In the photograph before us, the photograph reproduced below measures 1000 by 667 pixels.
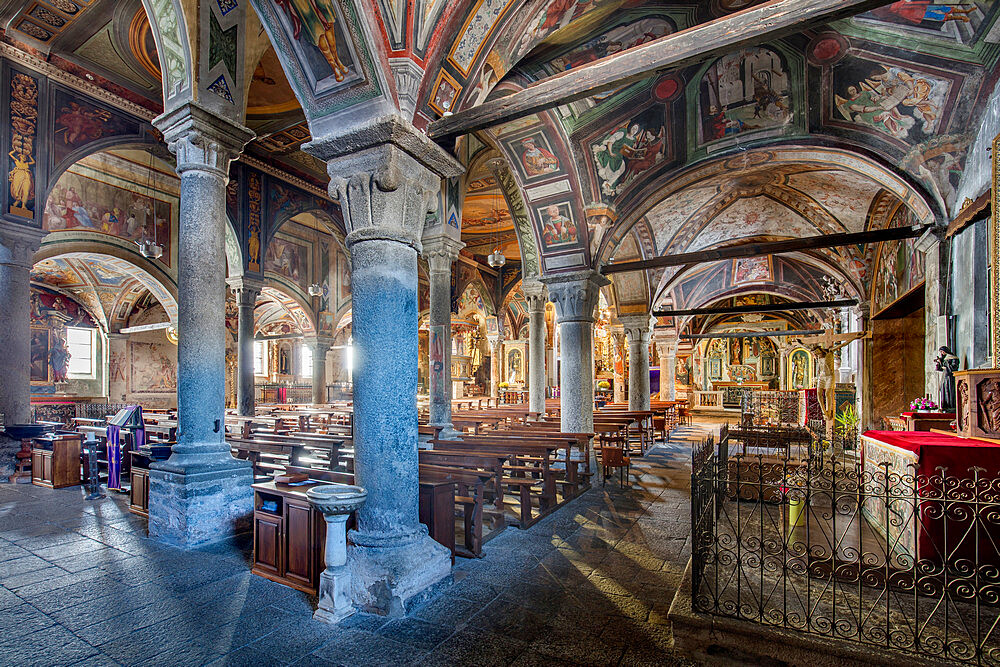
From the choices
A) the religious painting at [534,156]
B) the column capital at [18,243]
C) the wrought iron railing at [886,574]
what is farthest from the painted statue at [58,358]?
the wrought iron railing at [886,574]

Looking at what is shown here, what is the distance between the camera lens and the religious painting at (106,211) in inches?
480

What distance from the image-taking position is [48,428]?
1019 cm

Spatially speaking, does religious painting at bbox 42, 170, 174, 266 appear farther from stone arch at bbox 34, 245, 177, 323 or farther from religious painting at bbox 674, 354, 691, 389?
religious painting at bbox 674, 354, 691, 389

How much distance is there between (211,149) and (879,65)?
361 inches

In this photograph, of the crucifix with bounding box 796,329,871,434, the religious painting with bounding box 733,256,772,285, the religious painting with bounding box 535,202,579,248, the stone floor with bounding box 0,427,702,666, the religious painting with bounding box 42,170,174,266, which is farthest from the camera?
the religious painting with bounding box 733,256,772,285

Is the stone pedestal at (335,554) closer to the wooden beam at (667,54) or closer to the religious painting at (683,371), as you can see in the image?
the wooden beam at (667,54)

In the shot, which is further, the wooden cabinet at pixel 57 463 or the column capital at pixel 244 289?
the column capital at pixel 244 289

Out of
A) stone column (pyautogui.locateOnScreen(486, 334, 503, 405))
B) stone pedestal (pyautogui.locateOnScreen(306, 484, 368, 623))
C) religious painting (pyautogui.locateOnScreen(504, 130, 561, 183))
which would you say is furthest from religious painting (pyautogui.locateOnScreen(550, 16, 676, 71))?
stone column (pyautogui.locateOnScreen(486, 334, 503, 405))

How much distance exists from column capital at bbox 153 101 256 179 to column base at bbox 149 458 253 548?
3493 millimetres

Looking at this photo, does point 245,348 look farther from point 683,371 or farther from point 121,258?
point 683,371

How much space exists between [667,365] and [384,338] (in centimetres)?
2182

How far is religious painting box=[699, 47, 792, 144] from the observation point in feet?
26.4

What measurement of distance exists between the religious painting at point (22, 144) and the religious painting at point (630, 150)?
9956 mm

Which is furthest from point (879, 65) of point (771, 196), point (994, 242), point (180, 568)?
point (180, 568)
